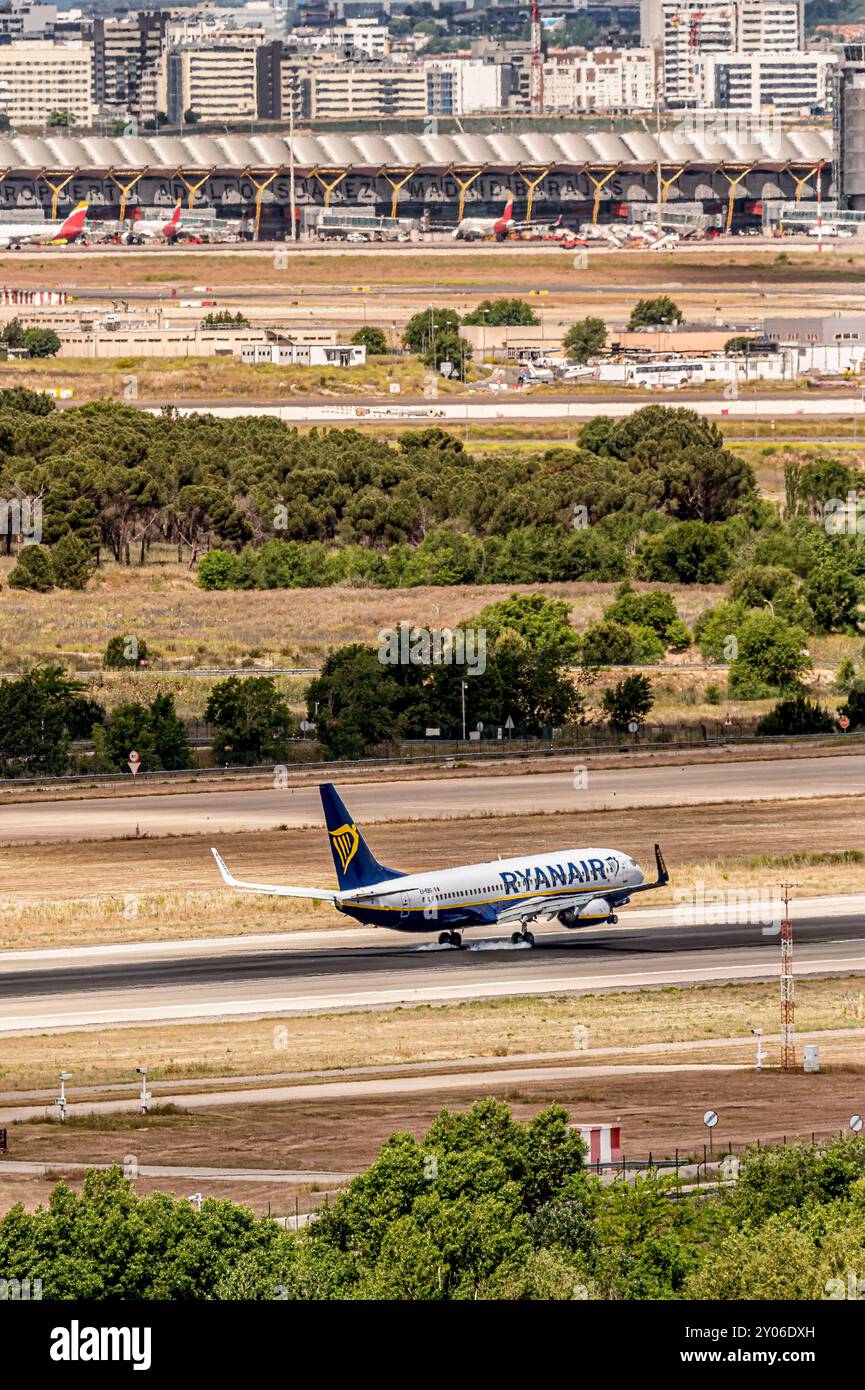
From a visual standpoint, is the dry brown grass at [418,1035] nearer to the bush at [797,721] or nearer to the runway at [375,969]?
the runway at [375,969]

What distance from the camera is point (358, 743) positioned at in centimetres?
9606

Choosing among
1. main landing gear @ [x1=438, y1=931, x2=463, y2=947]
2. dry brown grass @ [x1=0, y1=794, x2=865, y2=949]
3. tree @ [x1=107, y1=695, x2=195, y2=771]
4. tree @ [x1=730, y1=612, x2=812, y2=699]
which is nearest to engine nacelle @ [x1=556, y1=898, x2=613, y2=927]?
main landing gear @ [x1=438, y1=931, x2=463, y2=947]

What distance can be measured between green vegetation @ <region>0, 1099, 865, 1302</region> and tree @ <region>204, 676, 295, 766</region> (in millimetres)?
55531

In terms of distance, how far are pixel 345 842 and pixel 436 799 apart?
24.9 m

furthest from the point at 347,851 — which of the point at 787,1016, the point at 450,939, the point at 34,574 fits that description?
the point at 34,574

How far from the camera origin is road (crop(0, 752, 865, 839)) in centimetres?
8425

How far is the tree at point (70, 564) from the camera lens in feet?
435

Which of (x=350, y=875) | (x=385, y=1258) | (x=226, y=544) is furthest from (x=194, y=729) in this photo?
(x=385, y=1258)

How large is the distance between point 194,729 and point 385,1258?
216 feet

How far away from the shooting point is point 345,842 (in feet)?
210

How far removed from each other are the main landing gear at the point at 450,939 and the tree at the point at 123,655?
4375cm

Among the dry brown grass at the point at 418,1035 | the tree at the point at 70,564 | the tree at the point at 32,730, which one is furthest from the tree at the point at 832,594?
the dry brown grass at the point at 418,1035

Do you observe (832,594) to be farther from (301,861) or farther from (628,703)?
(301,861)
